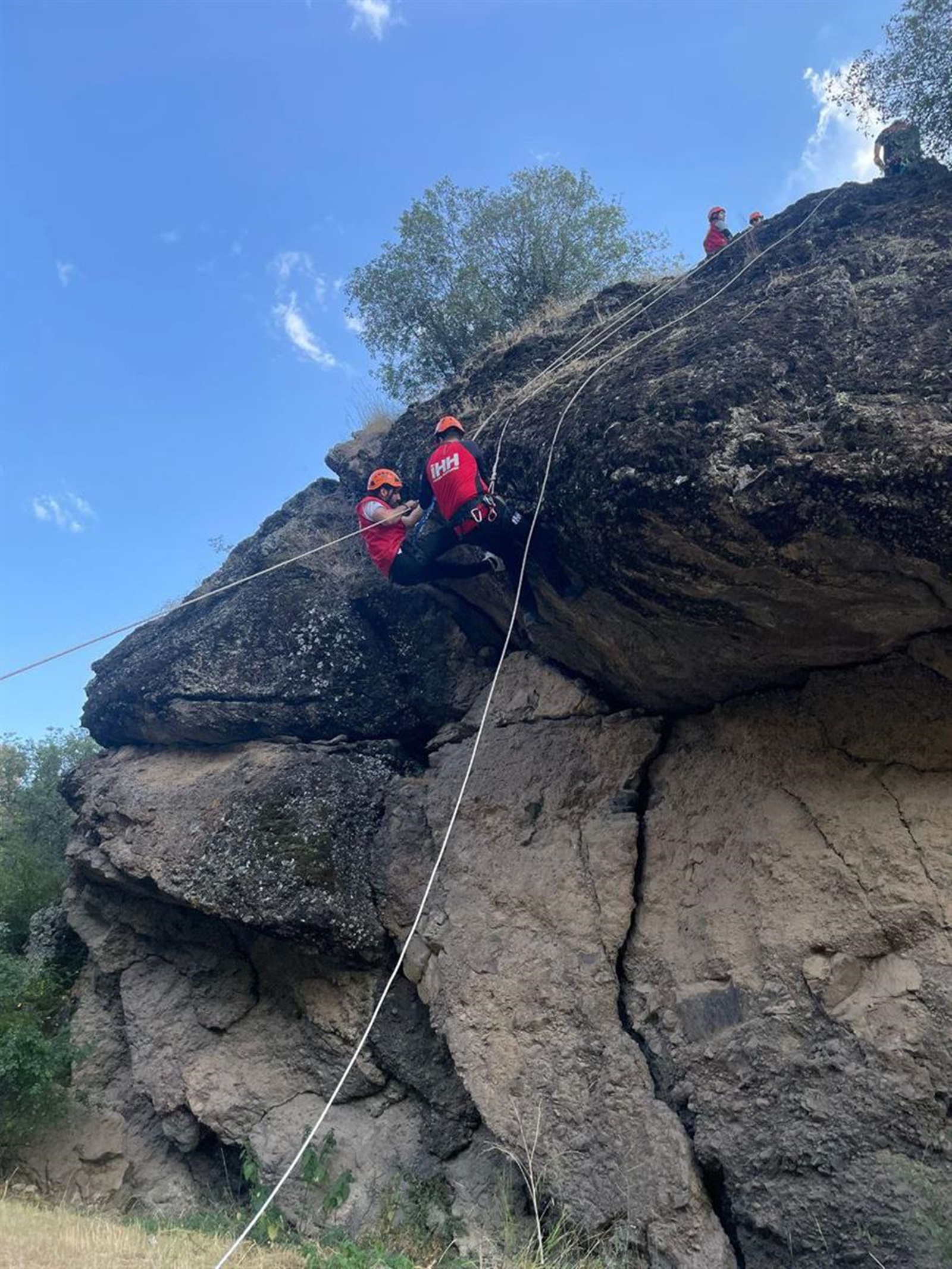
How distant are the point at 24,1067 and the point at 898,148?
12.3 meters

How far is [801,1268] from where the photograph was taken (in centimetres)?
484

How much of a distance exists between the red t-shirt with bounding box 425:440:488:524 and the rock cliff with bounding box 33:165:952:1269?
14.4 inches

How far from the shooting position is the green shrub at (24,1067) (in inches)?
314

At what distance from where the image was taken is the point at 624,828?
6.62 meters

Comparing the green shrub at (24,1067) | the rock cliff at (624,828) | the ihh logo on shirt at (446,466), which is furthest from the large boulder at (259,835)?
the ihh logo on shirt at (446,466)

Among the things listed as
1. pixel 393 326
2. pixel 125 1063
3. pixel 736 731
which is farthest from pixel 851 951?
pixel 393 326

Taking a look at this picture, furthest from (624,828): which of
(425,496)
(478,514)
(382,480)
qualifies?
(382,480)

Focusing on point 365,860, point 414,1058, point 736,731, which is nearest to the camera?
point 736,731

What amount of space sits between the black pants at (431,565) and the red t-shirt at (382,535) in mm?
81

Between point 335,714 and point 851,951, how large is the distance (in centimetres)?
559

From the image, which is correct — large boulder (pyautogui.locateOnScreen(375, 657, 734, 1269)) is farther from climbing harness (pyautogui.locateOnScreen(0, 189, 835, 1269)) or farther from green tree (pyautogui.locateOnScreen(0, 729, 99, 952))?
green tree (pyautogui.locateOnScreen(0, 729, 99, 952))

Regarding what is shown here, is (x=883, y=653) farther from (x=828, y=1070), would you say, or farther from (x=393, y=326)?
(x=393, y=326)

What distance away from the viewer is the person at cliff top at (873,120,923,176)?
7.38 metres

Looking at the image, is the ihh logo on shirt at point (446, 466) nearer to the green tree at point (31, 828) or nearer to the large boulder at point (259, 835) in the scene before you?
the large boulder at point (259, 835)
